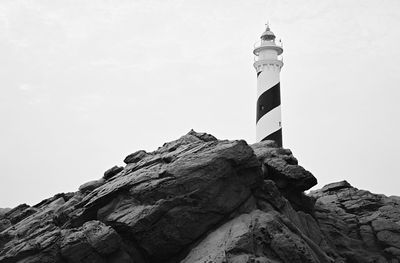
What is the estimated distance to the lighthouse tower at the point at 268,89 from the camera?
43.0m

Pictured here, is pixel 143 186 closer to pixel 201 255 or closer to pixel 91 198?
pixel 91 198

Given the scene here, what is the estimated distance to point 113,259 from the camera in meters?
17.1

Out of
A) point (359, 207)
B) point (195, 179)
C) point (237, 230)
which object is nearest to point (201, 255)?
point (237, 230)

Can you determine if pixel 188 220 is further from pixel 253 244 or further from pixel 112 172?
pixel 112 172

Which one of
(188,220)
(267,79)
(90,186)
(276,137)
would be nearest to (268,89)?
(267,79)

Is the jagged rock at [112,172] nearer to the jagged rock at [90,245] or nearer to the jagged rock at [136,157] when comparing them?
the jagged rock at [136,157]

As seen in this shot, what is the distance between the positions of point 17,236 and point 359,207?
17.5 meters

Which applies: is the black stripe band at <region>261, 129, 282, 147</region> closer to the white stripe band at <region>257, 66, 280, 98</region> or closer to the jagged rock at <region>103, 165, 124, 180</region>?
the white stripe band at <region>257, 66, 280, 98</region>

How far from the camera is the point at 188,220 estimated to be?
57.7ft

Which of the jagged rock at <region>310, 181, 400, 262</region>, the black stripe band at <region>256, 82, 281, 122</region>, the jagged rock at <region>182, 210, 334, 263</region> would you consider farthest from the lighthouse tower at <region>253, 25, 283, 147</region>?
the jagged rock at <region>182, 210, 334, 263</region>

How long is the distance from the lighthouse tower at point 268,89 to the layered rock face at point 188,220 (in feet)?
67.5

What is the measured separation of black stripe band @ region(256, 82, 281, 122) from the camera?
43.6 m

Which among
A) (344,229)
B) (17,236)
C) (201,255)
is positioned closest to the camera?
(201,255)

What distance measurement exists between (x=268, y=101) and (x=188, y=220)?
27.6m
